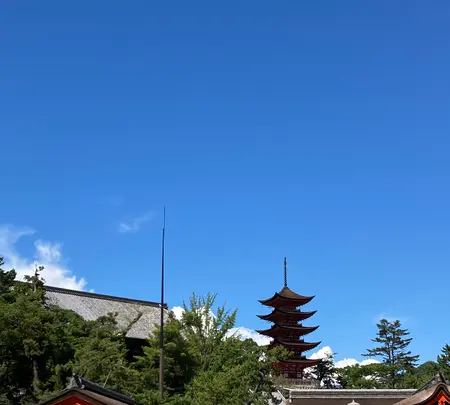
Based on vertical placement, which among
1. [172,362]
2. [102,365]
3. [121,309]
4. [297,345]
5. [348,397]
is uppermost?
[121,309]

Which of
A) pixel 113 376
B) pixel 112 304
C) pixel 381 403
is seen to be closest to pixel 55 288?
pixel 112 304

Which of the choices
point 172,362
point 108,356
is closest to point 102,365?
point 108,356

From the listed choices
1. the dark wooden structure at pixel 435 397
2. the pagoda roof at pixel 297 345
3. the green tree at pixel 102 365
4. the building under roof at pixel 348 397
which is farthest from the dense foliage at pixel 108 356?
the pagoda roof at pixel 297 345

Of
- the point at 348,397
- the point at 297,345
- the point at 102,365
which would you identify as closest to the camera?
the point at 348,397

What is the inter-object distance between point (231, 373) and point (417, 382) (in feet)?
107

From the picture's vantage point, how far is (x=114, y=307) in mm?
51531

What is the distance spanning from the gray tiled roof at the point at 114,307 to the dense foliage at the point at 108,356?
7.34 meters

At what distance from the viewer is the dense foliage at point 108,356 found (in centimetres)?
3106

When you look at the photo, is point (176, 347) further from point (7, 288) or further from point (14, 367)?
point (7, 288)

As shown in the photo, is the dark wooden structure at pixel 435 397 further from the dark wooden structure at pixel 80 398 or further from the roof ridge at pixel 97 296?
the roof ridge at pixel 97 296

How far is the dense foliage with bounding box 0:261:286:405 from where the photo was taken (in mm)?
31062

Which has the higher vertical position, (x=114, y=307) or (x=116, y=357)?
(x=114, y=307)

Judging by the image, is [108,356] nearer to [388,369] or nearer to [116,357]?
[116,357]

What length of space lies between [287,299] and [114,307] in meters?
19.0
